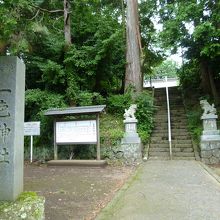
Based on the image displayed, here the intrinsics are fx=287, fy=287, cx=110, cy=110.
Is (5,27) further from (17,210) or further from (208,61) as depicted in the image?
(208,61)

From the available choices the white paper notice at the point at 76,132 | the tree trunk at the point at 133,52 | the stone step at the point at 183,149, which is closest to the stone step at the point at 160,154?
the stone step at the point at 183,149

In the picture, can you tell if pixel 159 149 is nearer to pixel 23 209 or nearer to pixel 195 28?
pixel 195 28

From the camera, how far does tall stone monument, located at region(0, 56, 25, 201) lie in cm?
368

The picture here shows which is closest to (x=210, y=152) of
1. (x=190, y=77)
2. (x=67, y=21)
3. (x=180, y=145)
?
(x=180, y=145)

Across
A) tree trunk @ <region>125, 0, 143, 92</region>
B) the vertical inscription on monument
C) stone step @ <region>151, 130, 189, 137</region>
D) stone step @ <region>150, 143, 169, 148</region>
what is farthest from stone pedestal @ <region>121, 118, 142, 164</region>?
the vertical inscription on monument

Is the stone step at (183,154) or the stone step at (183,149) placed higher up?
the stone step at (183,149)

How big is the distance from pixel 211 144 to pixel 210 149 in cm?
17

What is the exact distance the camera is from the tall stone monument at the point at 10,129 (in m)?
3.68

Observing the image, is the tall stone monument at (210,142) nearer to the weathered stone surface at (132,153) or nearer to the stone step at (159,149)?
the stone step at (159,149)

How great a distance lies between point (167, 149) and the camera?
10727mm

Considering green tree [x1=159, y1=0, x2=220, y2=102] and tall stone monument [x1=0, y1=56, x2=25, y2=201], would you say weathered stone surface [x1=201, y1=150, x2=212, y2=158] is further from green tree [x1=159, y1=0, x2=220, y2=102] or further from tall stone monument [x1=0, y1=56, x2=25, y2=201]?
tall stone monument [x1=0, y1=56, x2=25, y2=201]

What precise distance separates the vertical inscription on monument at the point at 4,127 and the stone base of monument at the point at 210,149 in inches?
290

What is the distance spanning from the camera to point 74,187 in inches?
253

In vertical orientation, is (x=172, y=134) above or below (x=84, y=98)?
below
